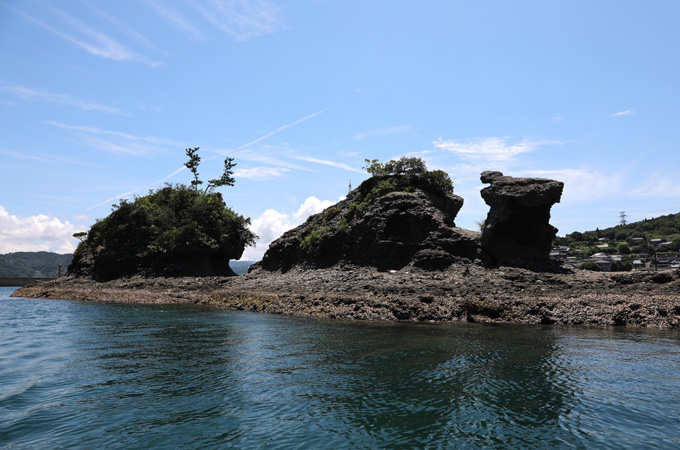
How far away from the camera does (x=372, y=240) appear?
137ft

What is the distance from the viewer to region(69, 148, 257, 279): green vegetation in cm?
5694

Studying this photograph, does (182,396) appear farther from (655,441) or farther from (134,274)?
(134,274)

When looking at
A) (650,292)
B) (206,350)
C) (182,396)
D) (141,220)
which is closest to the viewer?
(182,396)

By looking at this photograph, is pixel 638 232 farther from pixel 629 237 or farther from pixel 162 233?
pixel 162 233

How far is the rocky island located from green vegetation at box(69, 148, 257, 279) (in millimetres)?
3900

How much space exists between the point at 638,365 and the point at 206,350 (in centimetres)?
1597

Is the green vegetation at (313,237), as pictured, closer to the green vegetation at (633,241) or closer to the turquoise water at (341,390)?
the turquoise water at (341,390)

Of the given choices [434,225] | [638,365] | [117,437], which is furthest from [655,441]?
[434,225]

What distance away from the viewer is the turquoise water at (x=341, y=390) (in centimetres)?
807

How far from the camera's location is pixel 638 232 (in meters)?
153

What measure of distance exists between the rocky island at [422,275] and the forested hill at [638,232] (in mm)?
119830

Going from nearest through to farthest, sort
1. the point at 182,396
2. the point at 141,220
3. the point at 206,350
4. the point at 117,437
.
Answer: the point at 117,437 < the point at 182,396 < the point at 206,350 < the point at 141,220

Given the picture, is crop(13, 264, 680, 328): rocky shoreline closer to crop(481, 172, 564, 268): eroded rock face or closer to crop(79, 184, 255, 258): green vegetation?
crop(481, 172, 564, 268): eroded rock face

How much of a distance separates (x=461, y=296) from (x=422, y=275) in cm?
636
